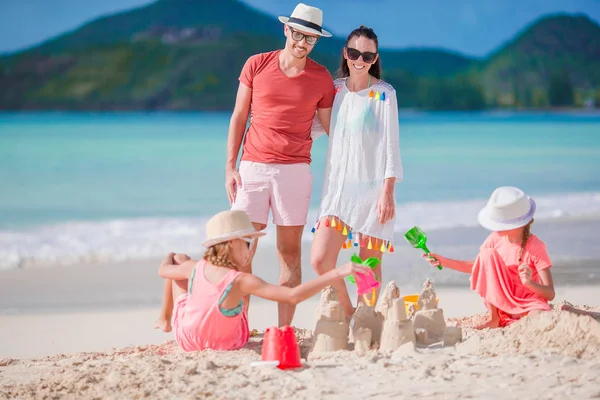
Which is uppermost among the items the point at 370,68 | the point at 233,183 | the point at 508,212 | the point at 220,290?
the point at 370,68

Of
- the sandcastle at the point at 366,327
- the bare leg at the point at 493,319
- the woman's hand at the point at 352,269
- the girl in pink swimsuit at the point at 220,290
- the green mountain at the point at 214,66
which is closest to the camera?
the woman's hand at the point at 352,269

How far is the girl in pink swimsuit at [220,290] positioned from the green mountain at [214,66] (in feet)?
128

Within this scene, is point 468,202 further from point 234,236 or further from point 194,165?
point 234,236

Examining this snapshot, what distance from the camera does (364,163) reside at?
4.71 metres

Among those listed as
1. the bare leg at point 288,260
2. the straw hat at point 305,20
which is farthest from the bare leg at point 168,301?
the straw hat at point 305,20

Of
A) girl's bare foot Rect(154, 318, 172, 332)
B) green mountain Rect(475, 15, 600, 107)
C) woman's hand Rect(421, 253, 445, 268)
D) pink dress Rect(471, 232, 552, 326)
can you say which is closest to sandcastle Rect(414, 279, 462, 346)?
woman's hand Rect(421, 253, 445, 268)

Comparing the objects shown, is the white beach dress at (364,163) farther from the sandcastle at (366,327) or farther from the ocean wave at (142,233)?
the ocean wave at (142,233)

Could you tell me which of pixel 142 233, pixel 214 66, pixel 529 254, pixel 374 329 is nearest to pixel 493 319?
pixel 529 254

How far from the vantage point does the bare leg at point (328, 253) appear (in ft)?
15.4

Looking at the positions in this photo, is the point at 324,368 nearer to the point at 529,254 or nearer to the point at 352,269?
the point at 352,269

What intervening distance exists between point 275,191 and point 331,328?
890 millimetres

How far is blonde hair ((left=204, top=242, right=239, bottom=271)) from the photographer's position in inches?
163

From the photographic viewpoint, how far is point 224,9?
4928 centimetres

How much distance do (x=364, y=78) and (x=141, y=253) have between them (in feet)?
14.8
